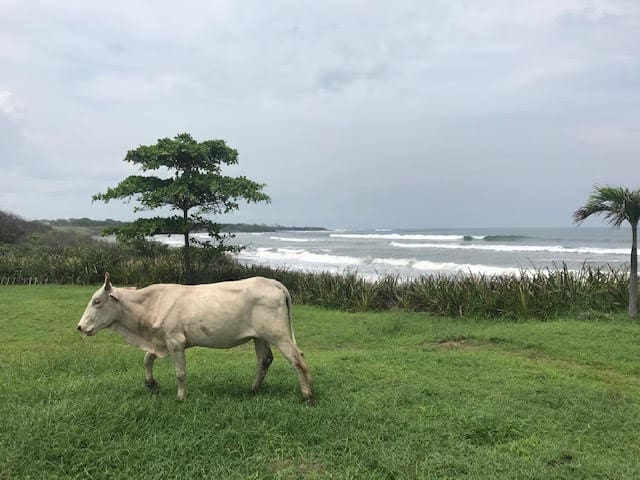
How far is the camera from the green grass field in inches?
154

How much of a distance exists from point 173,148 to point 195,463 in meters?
10.5

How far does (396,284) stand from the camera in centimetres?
1323

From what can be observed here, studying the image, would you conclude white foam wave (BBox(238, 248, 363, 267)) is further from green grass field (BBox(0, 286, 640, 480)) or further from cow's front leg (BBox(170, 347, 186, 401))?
cow's front leg (BBox(170, 347, 186, 401))

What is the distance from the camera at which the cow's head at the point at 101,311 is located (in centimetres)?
502

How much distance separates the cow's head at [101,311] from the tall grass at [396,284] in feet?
26.1

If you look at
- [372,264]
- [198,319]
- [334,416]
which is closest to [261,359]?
[198,319]

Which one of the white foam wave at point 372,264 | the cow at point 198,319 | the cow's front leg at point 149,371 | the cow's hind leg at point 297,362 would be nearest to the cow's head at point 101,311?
the cow at point 198,319

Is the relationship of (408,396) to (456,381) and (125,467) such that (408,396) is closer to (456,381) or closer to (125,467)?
(456,381)

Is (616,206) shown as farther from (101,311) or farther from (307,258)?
(307,258)

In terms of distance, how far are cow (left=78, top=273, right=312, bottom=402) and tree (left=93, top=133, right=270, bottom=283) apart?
8173 mm

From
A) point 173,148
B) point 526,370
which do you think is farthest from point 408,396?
point 173,148

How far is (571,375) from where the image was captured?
6.78 m

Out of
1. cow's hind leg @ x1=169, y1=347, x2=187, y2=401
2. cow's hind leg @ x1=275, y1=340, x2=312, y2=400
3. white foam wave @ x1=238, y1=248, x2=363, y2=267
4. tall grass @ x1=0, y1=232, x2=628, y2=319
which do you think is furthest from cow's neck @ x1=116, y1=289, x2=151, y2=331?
white foam wave @ x1=238, y1=248, x2=363, y2=267

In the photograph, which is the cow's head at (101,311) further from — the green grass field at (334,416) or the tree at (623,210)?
the tree at (623,210)
